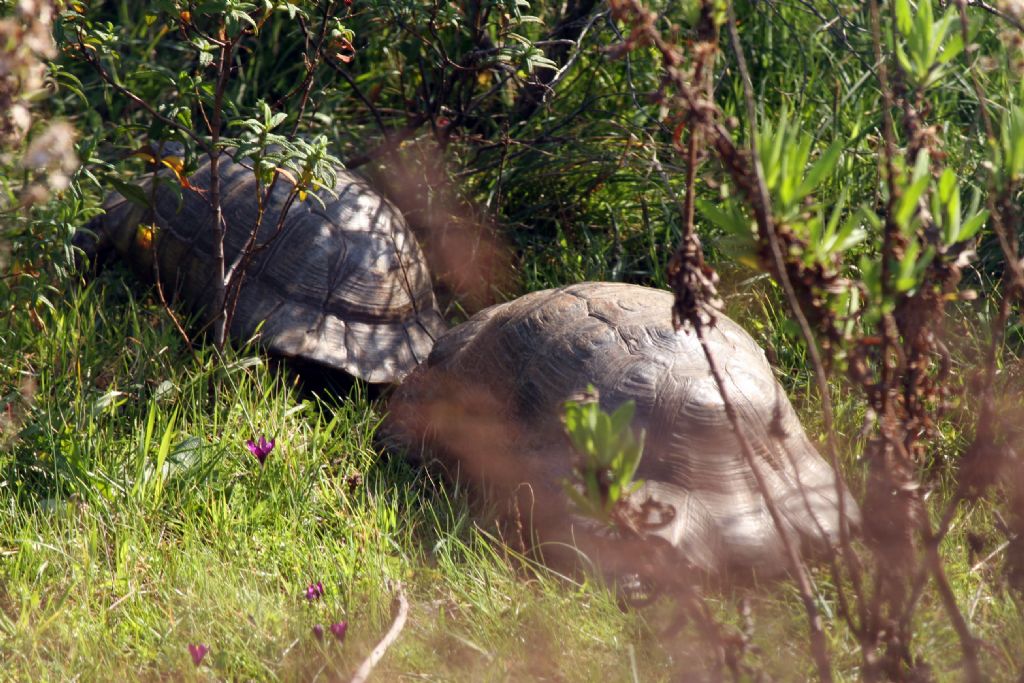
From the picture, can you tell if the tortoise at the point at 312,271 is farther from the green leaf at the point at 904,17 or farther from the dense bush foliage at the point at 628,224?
the green leaf at the point at 904,17

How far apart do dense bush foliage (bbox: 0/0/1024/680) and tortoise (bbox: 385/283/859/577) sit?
0.55 ft

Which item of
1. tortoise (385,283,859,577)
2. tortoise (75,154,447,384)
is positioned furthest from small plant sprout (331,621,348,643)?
tortoise (75,154,447,384)

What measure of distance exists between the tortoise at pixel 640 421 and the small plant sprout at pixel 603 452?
3.27ft

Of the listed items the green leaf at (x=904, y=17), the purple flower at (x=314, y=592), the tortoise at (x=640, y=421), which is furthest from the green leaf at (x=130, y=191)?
the green leaf at (x=904, y=17)

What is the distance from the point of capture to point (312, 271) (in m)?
4.14

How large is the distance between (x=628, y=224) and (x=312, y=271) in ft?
4.52

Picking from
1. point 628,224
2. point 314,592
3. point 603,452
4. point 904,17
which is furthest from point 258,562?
point 628,224

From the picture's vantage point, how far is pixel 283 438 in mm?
3375

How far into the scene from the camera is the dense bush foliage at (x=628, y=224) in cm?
173

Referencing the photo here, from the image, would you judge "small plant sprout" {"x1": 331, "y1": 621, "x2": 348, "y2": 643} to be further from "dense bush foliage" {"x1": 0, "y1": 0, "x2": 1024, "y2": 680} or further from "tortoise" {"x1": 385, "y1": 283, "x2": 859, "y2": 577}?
"tortoise" {"x1": 385, "y1": 283, "x2": 859, "y2": 577}

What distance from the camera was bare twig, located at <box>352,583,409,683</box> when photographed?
2248 mm

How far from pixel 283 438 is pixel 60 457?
2.21 feet

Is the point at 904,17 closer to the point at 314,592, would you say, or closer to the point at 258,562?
the point at 314,592

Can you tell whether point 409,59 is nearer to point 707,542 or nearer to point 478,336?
point 478,336
